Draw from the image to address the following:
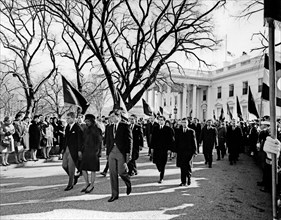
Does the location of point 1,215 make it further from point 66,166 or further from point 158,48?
point 158,48

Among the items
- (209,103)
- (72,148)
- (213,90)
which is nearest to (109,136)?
(72,148)

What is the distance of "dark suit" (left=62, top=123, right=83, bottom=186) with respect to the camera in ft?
22.5

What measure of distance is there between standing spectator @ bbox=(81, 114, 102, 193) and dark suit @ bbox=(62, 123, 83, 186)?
15 centimetres

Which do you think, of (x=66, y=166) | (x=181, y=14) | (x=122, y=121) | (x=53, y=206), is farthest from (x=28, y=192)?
(x=181, y=14)

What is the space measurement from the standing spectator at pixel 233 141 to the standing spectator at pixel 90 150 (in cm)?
723

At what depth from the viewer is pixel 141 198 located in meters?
6.27

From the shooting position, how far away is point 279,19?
2963mm

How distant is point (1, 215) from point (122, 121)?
316 cm

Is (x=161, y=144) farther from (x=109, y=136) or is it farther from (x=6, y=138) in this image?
(x=6, y=138)

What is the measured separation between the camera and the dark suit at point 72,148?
687cm

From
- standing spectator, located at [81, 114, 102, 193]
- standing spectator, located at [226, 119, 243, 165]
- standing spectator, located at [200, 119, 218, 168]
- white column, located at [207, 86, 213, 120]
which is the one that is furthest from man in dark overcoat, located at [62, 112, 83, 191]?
white column, located at [207, 86, 213, 120]

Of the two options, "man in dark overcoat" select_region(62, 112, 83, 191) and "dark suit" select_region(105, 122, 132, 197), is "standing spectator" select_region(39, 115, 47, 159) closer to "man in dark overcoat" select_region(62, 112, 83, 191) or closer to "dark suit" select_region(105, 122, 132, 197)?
"man in dark overcoat" select_region(62, 112, 83, 191)

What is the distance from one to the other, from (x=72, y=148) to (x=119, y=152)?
1.34m

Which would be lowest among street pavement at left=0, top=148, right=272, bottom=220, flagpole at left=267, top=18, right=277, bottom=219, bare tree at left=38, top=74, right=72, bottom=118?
street pavement at left=0, top=148, right=272, bottom=220
